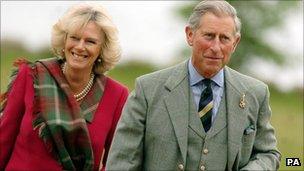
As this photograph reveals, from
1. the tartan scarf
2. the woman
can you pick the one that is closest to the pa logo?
the woman

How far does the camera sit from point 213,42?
475cm

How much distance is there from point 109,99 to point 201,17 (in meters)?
1.61

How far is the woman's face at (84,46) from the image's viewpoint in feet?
19.8

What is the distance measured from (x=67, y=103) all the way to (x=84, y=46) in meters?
0.47

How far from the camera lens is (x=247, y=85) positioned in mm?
5062

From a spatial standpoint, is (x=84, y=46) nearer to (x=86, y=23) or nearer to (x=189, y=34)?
(x=86, y=23)

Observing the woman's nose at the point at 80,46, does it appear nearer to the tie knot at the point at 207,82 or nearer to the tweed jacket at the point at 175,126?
the tweed jacket at the point at 175,126

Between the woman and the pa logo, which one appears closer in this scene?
the woman

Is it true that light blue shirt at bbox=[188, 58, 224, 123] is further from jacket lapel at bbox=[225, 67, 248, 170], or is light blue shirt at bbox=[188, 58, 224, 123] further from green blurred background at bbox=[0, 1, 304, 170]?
green blurred background at bbox=[0, 1, 304, 170]

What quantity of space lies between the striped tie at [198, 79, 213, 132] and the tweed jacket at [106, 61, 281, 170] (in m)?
0.08

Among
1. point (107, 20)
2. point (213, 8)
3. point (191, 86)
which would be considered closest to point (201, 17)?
point (213, 8)

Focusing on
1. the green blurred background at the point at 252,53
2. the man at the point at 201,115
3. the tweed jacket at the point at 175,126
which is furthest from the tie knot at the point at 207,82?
the green blurred background at the point at 252,53

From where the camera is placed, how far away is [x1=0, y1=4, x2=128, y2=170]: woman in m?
5.93

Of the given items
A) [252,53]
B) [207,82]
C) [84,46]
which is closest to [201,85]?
[207,82]
